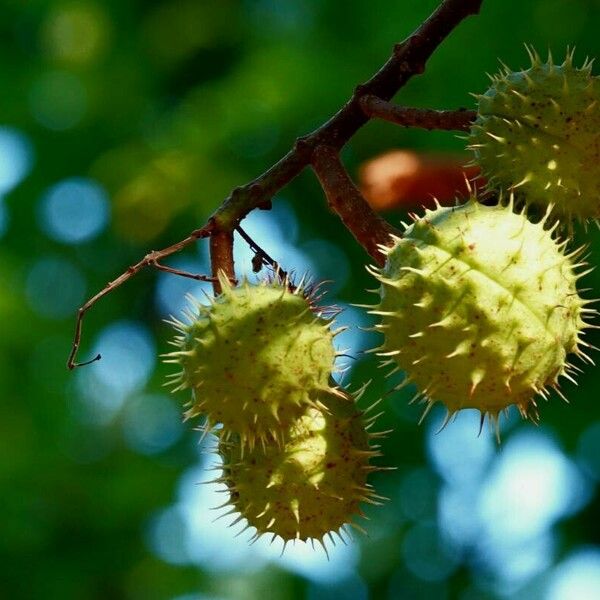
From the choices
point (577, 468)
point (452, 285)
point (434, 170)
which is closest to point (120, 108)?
point (577, 468)

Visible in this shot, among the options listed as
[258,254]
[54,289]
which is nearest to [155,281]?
[54,289]

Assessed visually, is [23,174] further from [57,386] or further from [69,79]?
[57,386]

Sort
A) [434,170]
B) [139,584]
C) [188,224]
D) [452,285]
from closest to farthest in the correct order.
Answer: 1. [452,285]
2. [434,170]
3. [188,224]
4. [139,584]

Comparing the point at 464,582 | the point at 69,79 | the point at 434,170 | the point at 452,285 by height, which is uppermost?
the point at 452,285

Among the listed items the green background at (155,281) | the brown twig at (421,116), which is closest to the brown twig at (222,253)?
the brown twig at (421,116)

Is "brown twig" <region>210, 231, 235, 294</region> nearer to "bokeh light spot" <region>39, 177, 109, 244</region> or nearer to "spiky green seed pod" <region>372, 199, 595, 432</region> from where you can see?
"spiky green seed pod" <region>372, 199, 595, 432</region>

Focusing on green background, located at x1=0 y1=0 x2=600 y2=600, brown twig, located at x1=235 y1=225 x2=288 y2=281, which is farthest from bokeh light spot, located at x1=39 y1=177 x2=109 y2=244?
brown twig, located at x1=235 y1=225 x2=288 y2=281
